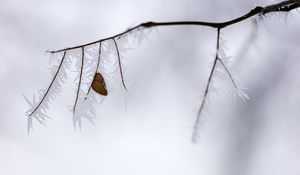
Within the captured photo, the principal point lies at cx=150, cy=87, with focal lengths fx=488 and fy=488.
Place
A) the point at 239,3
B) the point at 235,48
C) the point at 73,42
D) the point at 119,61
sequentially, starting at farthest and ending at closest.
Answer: the point at 73,42, the point at 239,3, the point at 235,48, the point at 119,61

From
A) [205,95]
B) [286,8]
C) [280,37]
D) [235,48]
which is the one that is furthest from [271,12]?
[280,37]

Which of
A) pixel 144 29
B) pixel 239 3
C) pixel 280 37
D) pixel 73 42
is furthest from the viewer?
pixel 73 42

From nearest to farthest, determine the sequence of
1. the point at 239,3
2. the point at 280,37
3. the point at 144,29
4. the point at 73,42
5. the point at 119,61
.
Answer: the point at 144,29 → the point at 119,61 → the point at 280,37 → the point at 239,3 → the point at 73,42

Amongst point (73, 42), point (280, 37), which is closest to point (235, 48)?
point (280, 37)

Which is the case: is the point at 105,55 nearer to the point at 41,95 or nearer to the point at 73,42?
the point at 41,95

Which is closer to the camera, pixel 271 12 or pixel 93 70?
pixel 271 12

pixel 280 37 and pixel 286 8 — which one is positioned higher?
pixel 286 8

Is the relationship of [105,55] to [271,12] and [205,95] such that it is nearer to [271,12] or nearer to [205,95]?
[205,95]

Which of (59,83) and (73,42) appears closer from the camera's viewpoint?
(59,83)

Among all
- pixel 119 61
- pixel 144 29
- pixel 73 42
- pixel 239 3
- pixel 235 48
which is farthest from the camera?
pixel 73 42
